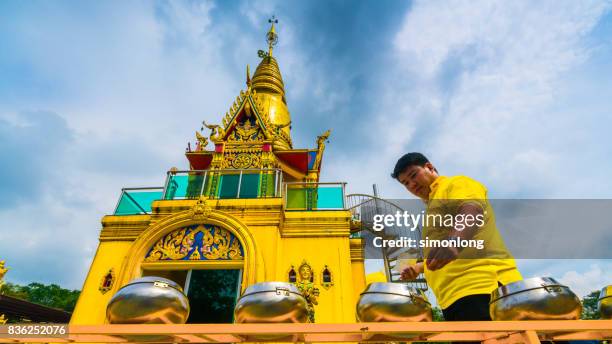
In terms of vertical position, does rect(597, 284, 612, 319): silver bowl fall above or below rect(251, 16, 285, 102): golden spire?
below

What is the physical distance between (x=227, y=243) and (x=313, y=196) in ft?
7.89

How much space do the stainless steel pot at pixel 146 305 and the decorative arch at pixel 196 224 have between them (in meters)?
4.16

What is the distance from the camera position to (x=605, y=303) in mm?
2482

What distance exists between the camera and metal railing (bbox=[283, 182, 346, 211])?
7.84 metres

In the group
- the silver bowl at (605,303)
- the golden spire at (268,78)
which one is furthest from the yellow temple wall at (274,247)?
the golden spire at (268,78)

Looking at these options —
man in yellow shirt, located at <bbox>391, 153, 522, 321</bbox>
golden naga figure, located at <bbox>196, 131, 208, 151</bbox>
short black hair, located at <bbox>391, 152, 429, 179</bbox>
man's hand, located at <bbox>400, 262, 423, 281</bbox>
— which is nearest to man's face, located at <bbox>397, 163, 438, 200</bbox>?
short black hair, located at <bbox>391, 152, 429, 179</bbox>

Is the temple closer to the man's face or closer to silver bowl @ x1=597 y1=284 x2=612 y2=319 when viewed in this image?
the man's face

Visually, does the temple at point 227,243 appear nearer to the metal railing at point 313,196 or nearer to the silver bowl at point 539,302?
the metal railing at point 313,196

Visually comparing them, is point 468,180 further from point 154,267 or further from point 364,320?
point 154,267

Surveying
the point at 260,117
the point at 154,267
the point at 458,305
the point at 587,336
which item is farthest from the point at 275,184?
the point at 587,336

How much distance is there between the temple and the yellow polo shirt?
3.05 metres

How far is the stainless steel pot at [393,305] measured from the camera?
2100mm

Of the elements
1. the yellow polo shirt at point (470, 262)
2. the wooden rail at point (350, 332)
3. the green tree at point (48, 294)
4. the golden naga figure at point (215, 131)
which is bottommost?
the wooden rail at point (350, 332)

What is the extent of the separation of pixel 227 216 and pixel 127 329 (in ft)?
17.1
